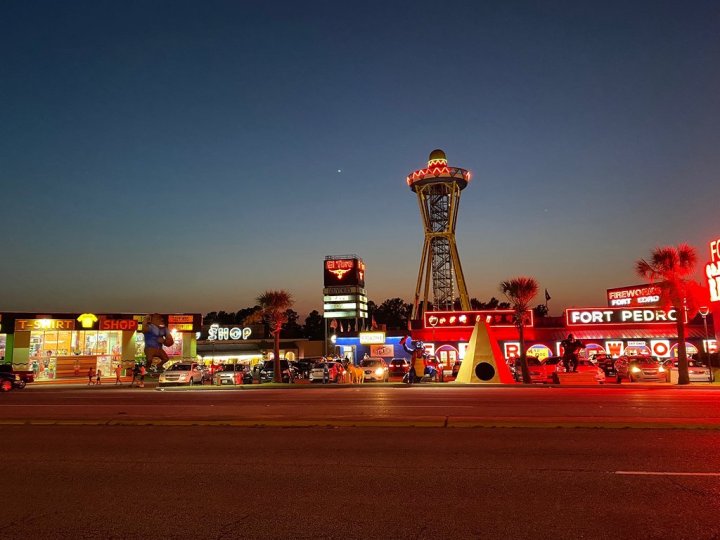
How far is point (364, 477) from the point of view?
8.30 m

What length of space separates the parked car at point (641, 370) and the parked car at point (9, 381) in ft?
123

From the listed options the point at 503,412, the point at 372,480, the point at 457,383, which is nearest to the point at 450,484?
the point at 372,480

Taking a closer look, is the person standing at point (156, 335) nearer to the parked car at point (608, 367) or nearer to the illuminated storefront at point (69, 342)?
the illuminated storefront at point (69, 342)

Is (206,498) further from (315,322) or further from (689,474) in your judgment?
(315,322)

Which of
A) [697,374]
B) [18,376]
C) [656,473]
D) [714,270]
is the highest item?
[714,270]

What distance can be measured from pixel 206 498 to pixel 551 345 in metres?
48.5

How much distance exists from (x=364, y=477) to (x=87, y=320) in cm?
5177

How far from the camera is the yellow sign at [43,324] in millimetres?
52031

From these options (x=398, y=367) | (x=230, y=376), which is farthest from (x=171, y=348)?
(x=398, y=367)

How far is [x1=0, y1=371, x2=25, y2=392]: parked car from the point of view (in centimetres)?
3659

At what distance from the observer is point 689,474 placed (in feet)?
26.7

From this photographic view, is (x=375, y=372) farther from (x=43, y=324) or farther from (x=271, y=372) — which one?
(x=43, y=324)

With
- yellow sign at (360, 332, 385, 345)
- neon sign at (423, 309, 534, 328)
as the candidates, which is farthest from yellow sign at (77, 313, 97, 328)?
neon sign at (423, 309, 534, 328)

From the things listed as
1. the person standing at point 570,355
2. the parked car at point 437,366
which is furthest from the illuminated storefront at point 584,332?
the person standing at point 570,355
